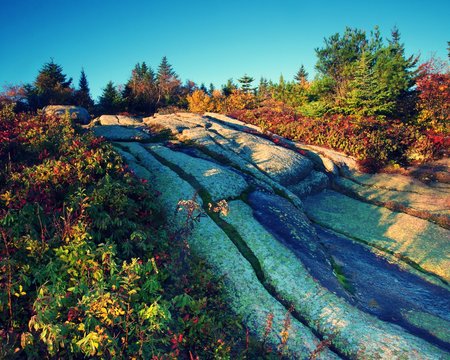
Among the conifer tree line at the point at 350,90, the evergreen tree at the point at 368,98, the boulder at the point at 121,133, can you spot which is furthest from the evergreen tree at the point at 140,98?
the evergreen tree at the point at 368,98

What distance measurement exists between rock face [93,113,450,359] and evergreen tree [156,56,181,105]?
33730mm

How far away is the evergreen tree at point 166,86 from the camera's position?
55.0 m

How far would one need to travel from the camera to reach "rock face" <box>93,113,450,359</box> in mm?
8625

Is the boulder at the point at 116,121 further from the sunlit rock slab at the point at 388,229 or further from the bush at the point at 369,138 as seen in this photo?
the sunlit rock slab at the point at 388,229

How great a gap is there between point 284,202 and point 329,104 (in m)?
21.9

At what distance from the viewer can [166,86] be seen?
208 ft

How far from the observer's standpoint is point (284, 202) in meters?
14.9

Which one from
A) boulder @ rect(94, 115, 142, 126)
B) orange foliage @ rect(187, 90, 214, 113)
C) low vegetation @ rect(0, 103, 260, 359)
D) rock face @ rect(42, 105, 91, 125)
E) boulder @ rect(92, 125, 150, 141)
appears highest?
orange foliage @ rect(187, 90, 214, 113)

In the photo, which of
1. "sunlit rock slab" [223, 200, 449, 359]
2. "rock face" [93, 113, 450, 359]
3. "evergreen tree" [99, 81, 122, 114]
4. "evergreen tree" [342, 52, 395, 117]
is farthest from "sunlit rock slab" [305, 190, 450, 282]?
"evergreen tree" [99, 81, 122, 114]

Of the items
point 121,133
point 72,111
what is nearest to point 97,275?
point 121,133

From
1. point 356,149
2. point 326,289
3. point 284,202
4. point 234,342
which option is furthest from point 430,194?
point 234,342

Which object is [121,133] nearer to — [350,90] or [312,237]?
[312,237]

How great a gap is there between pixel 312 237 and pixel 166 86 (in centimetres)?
5727

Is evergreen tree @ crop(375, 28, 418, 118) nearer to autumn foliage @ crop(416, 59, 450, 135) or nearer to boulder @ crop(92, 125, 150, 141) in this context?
autumn foliage @ crop(416, 59, 450, 135)
